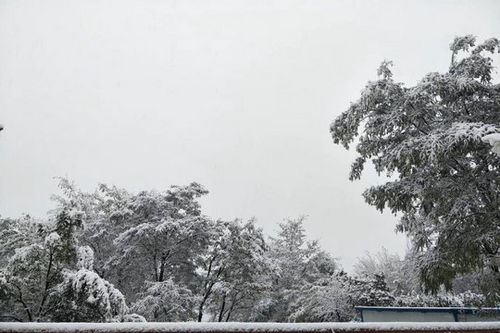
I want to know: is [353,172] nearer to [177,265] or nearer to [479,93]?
[479,93]

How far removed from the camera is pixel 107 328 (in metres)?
3.75

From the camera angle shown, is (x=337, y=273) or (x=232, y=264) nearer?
(x=232, y=264)

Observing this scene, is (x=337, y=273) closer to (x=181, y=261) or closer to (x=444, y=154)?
(x=181, y=261)

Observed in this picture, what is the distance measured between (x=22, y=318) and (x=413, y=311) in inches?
372

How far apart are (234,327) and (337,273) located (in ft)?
47.8

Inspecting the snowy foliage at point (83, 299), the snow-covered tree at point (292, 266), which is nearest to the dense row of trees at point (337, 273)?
the snowy foliage at point (83, 299)

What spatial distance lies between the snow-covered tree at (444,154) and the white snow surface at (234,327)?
456 cm

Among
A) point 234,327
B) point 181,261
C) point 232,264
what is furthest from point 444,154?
point 181,261

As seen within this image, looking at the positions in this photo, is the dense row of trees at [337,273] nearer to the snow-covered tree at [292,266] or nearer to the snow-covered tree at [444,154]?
the snow-covered tree at [444,154]

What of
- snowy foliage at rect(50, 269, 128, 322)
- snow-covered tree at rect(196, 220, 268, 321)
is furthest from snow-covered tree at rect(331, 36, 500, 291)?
snowy foliage at rect(50, 269, 128, 322)

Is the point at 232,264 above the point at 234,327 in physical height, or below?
above

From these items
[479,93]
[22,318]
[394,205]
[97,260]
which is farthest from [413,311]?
[97,260]

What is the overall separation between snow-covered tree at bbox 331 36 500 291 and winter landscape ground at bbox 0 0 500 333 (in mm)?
35

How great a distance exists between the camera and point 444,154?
29.3 feet
